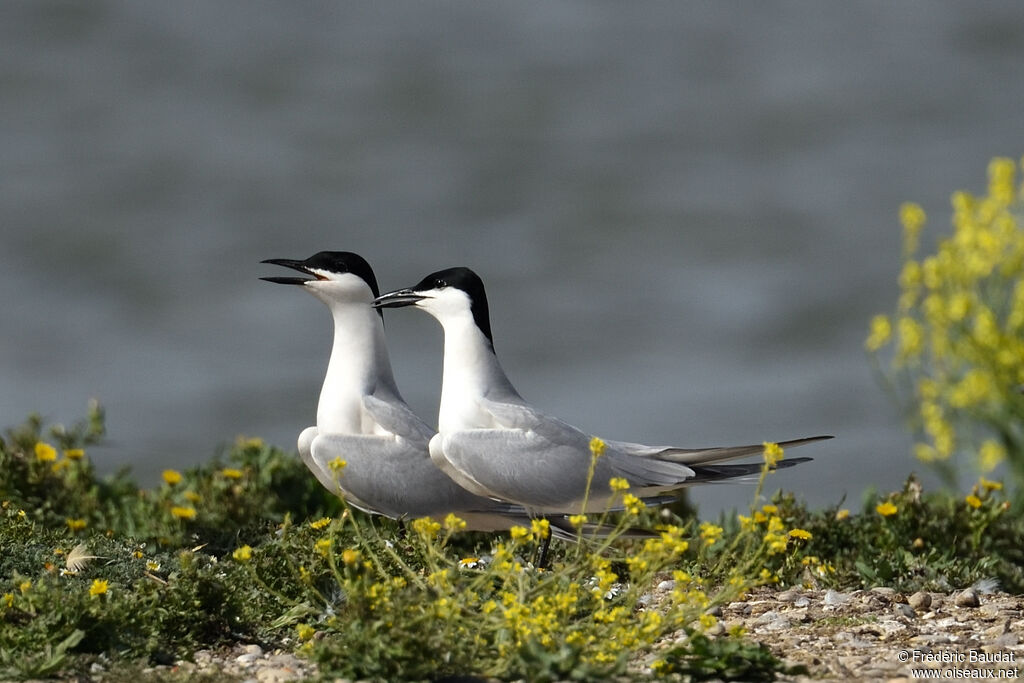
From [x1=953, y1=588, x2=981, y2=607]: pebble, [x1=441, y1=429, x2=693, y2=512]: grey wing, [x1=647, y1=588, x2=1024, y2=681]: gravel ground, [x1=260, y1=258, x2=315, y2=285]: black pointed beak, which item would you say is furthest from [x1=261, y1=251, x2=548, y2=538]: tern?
[x1=953, y1=588, x2=981, y2=607]: pebble

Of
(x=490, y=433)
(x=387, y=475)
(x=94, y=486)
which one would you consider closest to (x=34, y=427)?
(x=94, y=486)

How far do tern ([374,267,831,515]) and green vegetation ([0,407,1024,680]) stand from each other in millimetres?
232

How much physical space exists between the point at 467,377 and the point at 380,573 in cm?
100

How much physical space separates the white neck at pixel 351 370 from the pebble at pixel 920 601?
81.0 inches

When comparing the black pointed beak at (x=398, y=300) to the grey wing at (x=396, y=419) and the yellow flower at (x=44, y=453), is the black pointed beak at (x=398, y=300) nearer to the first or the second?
the grey wing at (x=396, y=419)

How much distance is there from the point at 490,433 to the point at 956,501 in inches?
94.1

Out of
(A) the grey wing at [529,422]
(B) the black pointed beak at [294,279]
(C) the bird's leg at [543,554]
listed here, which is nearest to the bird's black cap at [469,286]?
(A) the grey wing at [529,422]

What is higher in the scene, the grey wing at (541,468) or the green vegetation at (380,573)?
the grey wing at (541,468)

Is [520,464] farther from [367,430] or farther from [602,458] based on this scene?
[367,430]

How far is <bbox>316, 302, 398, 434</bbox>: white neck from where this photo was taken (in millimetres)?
5281

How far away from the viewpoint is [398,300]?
5.10 meters

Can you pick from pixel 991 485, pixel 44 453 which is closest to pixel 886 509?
pixel 991 485

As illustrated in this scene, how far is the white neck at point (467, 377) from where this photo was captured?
4941 millimetres

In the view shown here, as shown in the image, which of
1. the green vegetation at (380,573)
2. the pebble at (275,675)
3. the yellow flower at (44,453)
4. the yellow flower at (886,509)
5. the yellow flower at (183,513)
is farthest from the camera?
the yellow flower at (44,453)
